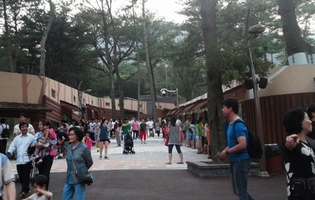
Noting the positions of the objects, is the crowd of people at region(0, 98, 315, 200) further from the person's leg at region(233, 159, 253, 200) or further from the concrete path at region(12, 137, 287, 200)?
the concrete path at region(12, 137, 287, 200)

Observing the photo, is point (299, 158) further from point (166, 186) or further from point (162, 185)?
point (162, 185)

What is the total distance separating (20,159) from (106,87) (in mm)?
50125

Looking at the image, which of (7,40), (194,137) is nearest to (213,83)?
(194,137)

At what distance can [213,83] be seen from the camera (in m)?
12.8

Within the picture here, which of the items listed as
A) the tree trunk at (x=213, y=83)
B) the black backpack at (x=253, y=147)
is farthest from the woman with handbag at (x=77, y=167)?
the tree trunk at (x=213, y=83)

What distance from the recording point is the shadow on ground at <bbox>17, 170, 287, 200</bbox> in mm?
8750

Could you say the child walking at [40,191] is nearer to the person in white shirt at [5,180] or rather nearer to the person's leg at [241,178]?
the person in white shirt at [5,180]

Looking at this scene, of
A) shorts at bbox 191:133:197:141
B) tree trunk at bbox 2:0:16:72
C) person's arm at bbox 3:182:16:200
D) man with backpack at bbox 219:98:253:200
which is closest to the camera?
person's arm at bbox 3:182:16:200

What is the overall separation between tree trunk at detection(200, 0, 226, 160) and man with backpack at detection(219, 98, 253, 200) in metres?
6.81

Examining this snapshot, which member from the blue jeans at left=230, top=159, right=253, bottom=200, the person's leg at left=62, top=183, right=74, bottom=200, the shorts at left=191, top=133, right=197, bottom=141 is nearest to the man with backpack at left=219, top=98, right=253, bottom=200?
the blue jeans at left=230, top=159, right=253, bottom=200

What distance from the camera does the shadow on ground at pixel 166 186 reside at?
8750 mm

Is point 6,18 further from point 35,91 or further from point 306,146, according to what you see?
point 306,146

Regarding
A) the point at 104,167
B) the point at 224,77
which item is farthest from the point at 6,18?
the point at 224,77

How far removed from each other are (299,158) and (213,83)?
9046 millimetres
